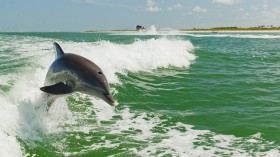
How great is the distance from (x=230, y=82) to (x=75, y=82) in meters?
9.45

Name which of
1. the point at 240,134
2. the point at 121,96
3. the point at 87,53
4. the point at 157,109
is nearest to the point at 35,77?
the point at 121,96

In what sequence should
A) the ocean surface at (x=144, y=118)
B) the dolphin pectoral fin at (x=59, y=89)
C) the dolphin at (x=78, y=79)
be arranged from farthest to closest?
the ocean surface at (x=144, y=118)
the dolphin pectoral fin at (x=59, y=89)
the dolphin at (x=78, y=79)

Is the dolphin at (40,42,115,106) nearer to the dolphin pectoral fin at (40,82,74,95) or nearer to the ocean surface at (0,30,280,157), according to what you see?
the dolphin pectoral fin at (40,82,74,95)

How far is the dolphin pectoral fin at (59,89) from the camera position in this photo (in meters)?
6.03

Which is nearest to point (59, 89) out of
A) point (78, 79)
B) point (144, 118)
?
point (78, 79)

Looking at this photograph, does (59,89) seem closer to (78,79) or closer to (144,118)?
(78,79)

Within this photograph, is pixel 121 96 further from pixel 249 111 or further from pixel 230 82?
pixel 230 82

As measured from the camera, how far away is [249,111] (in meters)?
9.92

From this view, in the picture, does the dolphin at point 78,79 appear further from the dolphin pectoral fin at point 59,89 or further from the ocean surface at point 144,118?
the ocean surface at point 144,118

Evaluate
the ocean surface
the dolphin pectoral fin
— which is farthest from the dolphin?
the ocean surface

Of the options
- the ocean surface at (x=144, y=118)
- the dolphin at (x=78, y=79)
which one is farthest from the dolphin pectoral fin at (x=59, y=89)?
the ocean surface at (x=144, y=118)

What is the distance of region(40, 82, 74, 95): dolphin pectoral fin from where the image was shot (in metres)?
6.03

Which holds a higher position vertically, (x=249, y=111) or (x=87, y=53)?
(x=87, y=53)

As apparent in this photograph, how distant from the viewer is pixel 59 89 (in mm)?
6105
